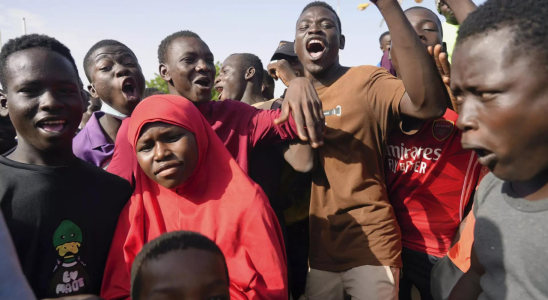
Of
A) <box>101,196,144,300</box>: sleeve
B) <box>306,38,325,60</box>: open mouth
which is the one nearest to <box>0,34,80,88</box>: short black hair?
<box>101,196,144,300</box>: sleeve

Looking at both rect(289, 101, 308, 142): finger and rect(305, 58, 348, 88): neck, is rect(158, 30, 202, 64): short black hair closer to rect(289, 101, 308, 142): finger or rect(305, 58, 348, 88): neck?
rect(305, 58, 348, 88): neck

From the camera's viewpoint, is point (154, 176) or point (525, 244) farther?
point (154, 176)

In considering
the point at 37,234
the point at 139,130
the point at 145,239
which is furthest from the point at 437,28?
the point at 37,234

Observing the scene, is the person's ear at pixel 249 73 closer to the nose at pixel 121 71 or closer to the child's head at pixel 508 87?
the nose at pixel 121 71

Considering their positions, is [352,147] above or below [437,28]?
below

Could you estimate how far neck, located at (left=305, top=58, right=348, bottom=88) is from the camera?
2891mm

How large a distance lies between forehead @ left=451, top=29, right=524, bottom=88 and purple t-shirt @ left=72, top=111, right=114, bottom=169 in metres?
2.45

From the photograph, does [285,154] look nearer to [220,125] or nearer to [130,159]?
[220,125]

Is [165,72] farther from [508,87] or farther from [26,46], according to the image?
[508,87]

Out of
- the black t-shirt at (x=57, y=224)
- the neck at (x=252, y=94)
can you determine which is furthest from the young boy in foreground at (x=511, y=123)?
the neck at (x=252, y=94)

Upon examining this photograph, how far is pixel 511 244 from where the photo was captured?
1.43 metres

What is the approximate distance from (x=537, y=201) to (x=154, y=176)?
1.71 meters

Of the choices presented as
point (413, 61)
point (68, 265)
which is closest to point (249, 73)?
point (413, 61)

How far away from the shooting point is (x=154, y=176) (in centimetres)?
228
